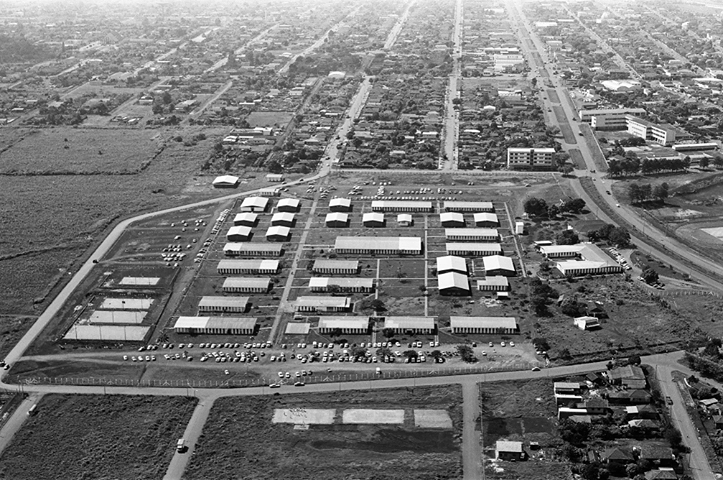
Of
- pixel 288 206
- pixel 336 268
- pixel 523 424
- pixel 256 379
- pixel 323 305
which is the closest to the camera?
pixel 523 424

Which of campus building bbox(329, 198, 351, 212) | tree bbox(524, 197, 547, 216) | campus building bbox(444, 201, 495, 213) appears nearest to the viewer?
tree bbox(524, 197, 547, 216)

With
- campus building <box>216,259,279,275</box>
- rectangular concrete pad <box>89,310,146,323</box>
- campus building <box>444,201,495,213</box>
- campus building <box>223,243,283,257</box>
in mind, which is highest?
rectangular concrete pad <box>89,310,146,323</box>

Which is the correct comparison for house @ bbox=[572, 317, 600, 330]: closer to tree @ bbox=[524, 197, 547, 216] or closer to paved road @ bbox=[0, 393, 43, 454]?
tree @ bbox=[524, 197, 547, 216]

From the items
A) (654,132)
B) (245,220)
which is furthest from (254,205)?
(654,132)

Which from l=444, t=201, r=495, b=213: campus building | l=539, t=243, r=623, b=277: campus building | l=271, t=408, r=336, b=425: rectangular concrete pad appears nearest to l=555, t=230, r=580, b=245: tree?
l=539, t=243, r=623, b=277: campus building

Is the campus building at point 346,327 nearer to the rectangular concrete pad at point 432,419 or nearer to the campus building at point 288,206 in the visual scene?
the rectangular concrete pad at point 432,419

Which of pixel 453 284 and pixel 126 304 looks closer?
pixel 126 304

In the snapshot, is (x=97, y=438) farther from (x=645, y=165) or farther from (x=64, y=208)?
(x=645, y=165)

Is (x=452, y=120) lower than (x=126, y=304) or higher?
lower
